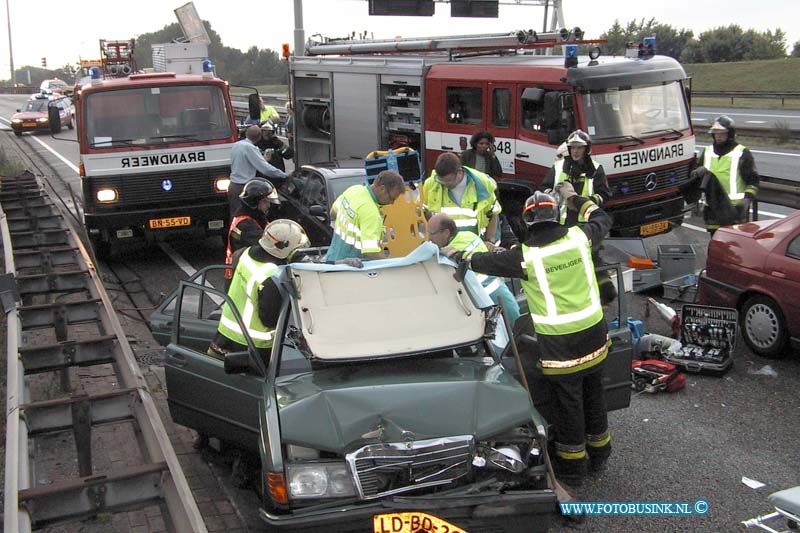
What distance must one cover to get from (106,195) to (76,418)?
703 cm

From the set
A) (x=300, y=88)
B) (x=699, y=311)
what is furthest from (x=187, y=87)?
(x=699, y=311)

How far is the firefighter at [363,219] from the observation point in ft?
22.4

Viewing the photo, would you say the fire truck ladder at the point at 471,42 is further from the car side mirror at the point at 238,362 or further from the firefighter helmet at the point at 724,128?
the car side mirror at the point at 238,362

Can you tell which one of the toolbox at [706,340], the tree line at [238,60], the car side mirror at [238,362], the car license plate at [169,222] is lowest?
the toolbox at [706,340]

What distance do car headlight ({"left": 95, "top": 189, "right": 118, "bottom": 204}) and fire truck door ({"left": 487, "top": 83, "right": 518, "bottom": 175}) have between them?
16.9 ft

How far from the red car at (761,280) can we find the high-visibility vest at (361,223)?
11.4 feet

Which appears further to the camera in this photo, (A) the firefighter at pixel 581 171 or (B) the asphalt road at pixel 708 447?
(A) the firefighter at pixel 581 171

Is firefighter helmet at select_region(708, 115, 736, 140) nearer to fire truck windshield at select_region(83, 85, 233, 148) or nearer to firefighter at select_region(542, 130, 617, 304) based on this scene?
firefighter at select_region(542, 130, 617, 304)

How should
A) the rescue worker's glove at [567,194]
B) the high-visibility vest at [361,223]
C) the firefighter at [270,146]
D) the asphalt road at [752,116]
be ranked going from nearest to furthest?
1. the rescue worker's glove at [567,194]
2. the high-visibility vest at [361,223]
3. the firefighter at [270,146]
4. the asphalt road at [752,116]

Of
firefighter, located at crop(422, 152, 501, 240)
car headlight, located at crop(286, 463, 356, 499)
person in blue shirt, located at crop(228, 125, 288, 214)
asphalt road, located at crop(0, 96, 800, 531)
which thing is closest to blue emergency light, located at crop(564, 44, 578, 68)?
firefighter, located at crop(422, 152, 501, 240)

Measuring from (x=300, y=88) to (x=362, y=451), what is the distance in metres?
14.0

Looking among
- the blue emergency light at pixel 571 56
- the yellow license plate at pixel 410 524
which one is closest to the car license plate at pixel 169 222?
the blue emergency light at pixel 571 56

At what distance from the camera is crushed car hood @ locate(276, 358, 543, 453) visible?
4.22 meters

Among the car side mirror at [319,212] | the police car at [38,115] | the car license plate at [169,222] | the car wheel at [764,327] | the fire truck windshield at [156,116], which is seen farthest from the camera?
the police car at [38,115]
